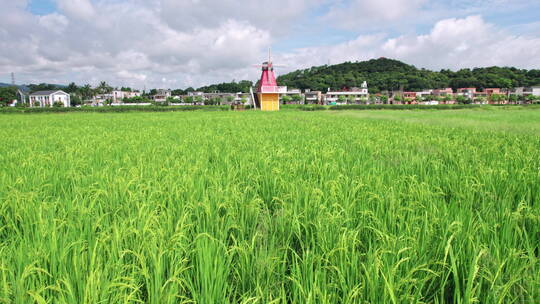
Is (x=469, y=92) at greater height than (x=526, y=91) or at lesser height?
greater

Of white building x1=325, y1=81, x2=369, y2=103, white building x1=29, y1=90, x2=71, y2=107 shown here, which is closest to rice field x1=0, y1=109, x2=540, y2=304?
white building x1=29, y1=90, x2=71, y2=107

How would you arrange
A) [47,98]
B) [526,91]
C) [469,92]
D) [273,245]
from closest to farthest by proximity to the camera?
1. [273,245]
2. [47,98]
3. [526,91]
4. [469,92]

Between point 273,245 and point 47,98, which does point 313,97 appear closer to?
point 47,98

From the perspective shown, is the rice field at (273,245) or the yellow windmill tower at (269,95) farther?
the yellow windmill tower at (269,95)

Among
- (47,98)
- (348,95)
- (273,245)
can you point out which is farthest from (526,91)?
(47,98)

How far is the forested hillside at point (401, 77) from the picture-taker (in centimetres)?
11586

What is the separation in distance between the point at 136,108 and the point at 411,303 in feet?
150

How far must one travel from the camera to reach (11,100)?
84.5 m

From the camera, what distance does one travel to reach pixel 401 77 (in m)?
130

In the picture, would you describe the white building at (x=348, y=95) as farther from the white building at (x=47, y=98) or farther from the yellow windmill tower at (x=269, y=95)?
the white building at (x=47, y=98)

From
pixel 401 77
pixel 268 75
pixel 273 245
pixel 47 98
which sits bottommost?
pixel 273 245

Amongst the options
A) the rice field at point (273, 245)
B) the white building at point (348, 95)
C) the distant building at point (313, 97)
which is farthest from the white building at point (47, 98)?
→ the rice field at point (273, 245)

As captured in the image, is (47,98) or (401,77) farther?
(401,77)

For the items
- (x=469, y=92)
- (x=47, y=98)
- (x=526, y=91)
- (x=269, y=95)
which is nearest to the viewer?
(x=269, y=95)
